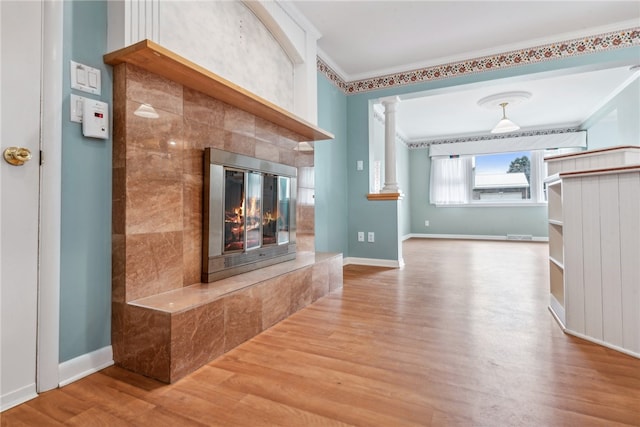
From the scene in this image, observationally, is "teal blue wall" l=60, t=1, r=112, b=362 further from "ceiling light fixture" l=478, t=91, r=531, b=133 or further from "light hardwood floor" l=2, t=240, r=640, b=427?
"ceiling light fixture" l=478, t=91, r=531, b=133

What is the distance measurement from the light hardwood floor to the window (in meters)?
5.41

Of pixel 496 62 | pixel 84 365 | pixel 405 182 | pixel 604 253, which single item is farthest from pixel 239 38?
pixel 405 182

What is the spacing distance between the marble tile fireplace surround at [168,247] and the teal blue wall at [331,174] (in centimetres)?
147

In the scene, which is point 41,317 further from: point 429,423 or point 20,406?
point 429,423

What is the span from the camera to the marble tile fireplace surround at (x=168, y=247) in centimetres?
132

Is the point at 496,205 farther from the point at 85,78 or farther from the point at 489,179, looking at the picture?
the point at 85,78

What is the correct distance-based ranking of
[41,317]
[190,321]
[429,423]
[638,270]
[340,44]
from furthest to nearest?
[340,44] < [638,270] < [190,321] < [41,317] < [429,423]

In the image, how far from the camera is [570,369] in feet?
4.47

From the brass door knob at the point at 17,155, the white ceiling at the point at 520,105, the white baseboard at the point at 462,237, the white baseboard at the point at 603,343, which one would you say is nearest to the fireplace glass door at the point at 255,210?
the brass door knob at the point at 17,155

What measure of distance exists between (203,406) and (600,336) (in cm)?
191

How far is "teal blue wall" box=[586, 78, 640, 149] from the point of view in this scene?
3.88m

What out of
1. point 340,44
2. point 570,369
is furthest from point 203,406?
point 340,44

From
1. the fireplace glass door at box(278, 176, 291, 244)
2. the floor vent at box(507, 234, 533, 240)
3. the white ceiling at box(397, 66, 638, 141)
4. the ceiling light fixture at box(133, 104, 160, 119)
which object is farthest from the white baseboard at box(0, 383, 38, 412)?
the floor vent at box(507, 234, 533, 240)

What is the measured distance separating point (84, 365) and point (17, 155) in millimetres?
858
